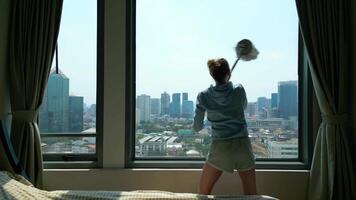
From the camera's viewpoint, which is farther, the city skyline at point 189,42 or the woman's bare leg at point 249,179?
the city skyline at point 189,42

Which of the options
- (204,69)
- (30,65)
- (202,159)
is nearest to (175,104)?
(204,69)

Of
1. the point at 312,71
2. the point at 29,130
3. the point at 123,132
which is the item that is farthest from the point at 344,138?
the point at 29,130

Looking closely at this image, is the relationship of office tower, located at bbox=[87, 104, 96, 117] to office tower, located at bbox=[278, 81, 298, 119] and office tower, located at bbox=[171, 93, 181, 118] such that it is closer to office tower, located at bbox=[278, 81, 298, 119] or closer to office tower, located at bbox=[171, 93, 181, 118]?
office tower, located at bbox=[171, 93, 181, 118]

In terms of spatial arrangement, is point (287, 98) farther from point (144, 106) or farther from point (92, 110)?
point (92, 110)

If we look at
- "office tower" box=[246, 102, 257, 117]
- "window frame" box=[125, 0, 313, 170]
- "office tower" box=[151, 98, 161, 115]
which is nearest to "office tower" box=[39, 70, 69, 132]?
"window frame" box=[125, 0, 313, 170]

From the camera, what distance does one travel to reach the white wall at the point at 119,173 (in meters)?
3.28

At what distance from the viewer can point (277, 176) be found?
3.29 meters

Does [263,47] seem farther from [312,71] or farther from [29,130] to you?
[29,130]

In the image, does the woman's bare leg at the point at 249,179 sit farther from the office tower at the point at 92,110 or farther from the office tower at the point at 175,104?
the office tower at the point at 92,110

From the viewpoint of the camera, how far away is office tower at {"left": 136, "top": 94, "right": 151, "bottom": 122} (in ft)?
11.5

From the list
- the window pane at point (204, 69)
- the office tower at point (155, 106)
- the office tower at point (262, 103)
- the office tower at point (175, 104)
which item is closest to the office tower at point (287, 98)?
the window pane at point (204, 69)

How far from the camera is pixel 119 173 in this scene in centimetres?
Result: 331

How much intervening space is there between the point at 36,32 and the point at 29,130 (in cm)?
78

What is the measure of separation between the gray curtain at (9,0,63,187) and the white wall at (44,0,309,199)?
34 centimetres
